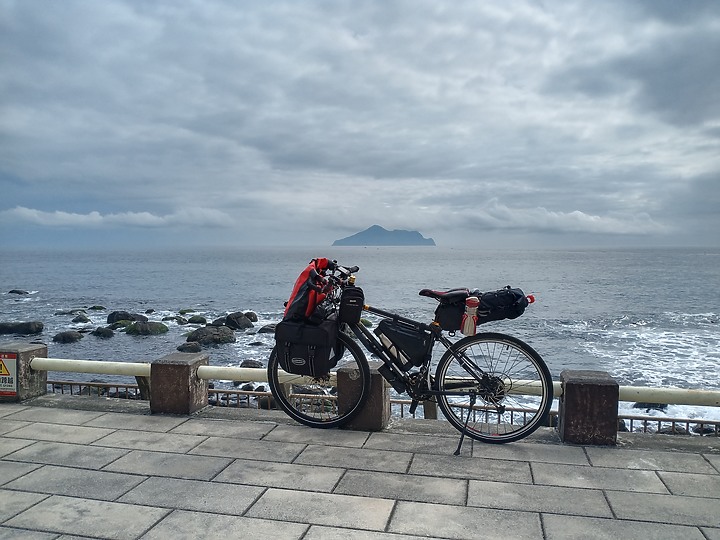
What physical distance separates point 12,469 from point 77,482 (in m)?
0.70

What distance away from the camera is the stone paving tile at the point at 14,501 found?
159 inches

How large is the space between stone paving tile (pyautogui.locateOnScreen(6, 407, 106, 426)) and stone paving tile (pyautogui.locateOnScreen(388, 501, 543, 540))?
389cm

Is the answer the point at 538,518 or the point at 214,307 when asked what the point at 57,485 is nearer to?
the point at 538,518

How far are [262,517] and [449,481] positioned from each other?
1.48 meters

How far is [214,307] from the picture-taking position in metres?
54.9

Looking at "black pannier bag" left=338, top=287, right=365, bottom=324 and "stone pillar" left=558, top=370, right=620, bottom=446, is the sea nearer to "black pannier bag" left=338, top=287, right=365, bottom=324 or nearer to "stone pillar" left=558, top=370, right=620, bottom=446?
"stone pillar" left=558, top=370, right=620, bottom=446

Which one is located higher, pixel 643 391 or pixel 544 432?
pixel 643 391

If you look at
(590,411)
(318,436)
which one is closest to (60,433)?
(318,436)

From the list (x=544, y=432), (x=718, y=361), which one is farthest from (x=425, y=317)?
(x=544, y=432)

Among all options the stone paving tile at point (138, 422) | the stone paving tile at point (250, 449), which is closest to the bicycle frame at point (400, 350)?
the stone paving tile at point (250, 449)

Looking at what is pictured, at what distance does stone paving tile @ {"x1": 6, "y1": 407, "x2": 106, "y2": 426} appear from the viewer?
617 cm

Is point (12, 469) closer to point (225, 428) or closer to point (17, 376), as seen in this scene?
point (225, 428)

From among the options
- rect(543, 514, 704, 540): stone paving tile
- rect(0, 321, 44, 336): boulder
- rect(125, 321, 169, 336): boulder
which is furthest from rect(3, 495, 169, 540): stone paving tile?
rect(0, 321, 44, 336): boulder

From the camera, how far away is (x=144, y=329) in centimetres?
3806
